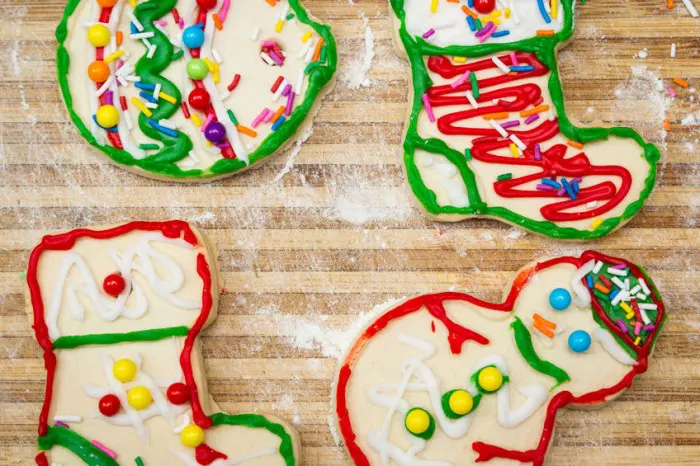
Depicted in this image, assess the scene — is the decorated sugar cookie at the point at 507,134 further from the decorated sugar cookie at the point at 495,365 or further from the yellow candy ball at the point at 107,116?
the yellow candy ball at the point at 107,116

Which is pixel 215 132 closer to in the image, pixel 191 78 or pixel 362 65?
pixel 191 78

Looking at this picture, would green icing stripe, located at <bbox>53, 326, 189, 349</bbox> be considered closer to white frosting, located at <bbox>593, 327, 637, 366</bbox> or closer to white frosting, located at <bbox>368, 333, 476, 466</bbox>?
white frosting, located at <bbox>368, 333, 476, 466</bbox>

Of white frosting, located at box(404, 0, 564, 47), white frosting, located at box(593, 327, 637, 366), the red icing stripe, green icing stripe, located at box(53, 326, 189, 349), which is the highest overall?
white frosting, located at box(404, 0, 564, 47)

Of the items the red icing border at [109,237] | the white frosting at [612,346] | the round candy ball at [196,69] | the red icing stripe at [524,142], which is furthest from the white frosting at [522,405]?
the round candy ball at [196,69]

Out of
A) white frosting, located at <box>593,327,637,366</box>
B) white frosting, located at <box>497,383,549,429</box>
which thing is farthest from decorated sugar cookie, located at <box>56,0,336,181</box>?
white frosting, located at <box>593,327,637,366</box>

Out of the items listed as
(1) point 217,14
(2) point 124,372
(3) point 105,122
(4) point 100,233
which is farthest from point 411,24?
(2) point 124,372

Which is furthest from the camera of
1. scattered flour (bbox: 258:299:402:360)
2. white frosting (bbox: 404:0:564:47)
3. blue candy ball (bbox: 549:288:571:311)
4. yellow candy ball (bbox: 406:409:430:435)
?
white frosting (bbox: 404:0:564:47)

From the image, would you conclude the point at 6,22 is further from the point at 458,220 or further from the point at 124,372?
the point at 458,220
